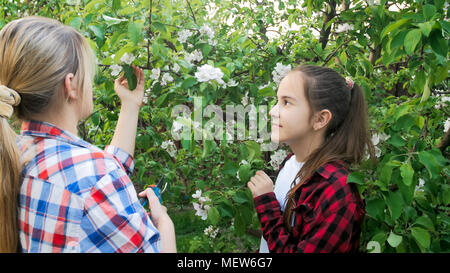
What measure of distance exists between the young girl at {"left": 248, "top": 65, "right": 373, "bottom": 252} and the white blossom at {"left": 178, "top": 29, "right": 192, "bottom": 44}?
55 cm

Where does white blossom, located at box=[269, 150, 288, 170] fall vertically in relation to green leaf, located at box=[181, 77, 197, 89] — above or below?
below

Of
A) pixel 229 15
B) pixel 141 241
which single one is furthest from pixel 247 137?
pixel 229 15

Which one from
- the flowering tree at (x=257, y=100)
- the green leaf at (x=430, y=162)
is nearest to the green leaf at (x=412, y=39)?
the flowering tree at (x=257, y=100)

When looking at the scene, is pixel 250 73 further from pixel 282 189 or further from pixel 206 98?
pixel 282 189

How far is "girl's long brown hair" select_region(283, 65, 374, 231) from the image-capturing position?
4.69 ft

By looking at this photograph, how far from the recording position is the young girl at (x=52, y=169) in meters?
0.95

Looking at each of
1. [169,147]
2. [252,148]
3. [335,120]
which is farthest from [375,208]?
[169,147]

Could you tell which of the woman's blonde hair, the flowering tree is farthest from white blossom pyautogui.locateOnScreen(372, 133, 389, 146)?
the woman's blonde hair

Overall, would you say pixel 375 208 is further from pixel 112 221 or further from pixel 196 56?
pixel 196 56

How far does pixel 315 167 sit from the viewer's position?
4.55 ft

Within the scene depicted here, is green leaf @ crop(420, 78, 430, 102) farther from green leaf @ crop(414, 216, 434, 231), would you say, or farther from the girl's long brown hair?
green leaf @ crop(414, 216, 434, 231)

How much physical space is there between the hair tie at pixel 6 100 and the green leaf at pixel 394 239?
4.24 feet

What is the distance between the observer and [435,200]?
1495 millimetres

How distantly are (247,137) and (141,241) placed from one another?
0.75m
